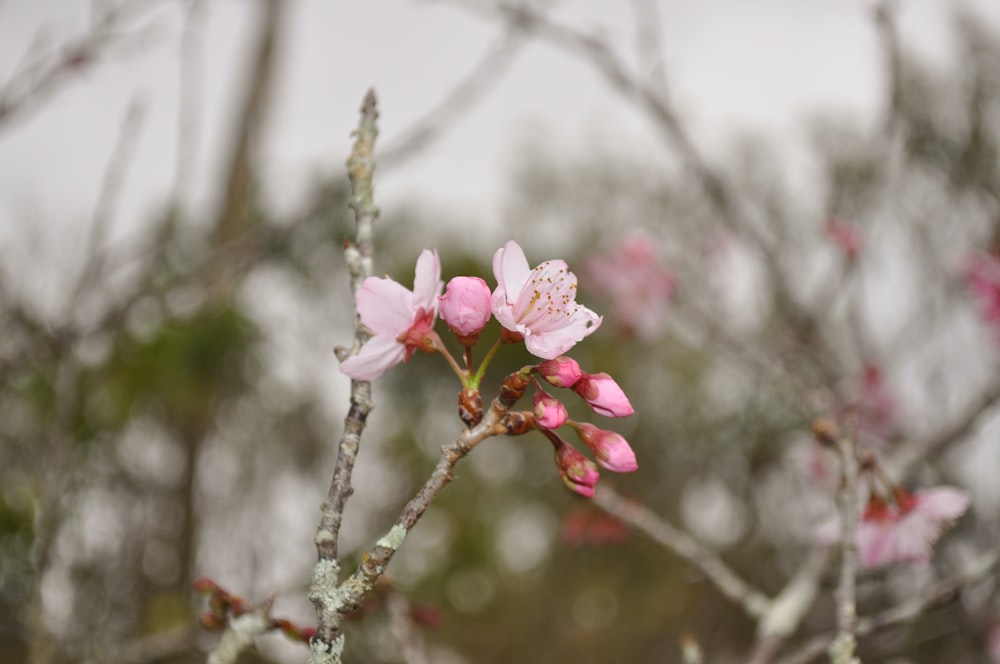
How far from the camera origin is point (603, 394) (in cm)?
63

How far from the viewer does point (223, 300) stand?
2.59 meters

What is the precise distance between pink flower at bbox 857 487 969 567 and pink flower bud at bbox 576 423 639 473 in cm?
55

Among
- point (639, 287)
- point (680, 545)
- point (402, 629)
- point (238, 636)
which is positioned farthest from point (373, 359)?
point (639, 287)

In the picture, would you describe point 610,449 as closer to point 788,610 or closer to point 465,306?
point 465,306

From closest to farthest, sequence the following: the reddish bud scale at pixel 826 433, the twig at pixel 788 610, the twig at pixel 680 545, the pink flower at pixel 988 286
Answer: the reddish bud scale at pixel 826 433, the twig at pixel 680 545, the twig at pixel 788 610, the pink flower at pixel 988 286

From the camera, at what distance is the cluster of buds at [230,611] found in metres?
0.68

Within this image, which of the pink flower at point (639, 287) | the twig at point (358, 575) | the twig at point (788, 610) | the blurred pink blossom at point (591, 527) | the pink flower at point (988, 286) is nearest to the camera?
the twig at point (358, 575)

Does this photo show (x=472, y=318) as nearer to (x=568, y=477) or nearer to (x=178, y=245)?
(x=568, y=477)

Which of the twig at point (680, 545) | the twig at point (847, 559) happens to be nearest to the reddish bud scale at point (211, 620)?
the twig at point (680, 545)

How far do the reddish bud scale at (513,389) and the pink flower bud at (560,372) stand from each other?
24 mm

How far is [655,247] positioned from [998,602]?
1440mm

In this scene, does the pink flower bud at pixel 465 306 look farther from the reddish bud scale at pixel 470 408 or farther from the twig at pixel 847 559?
the twig at pixel 847 559

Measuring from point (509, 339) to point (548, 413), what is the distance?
0.31 ft

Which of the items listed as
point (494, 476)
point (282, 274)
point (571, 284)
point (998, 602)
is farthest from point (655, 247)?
point (494, 476)
